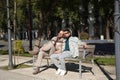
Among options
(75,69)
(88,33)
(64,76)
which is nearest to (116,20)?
(64,76)

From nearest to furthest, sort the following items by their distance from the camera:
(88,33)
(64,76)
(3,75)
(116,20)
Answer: (116,20), (64,76), (3,75), (88,33)

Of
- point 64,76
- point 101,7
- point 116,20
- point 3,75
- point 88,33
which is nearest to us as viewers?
point 116,20

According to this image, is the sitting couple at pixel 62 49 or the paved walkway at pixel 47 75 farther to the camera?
the sitting couple at pixel 62 49

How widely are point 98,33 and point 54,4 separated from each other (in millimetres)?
49102

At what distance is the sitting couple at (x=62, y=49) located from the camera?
10.4 metres

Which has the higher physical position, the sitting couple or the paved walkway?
the sitting couple

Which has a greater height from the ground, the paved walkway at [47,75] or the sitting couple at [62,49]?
the sitting couple at [62,49]

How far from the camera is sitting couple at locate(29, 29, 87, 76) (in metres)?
10.4

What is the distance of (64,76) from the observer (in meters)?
10.5

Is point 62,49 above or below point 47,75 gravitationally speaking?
above

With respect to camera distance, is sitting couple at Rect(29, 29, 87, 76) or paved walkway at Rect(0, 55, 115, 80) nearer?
paved walkway at Rect(0, 55, 115, 80)

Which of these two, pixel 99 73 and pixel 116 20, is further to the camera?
pixel 99 73

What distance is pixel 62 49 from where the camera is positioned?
11.0 metres

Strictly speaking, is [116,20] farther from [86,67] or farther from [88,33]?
[88,33]
